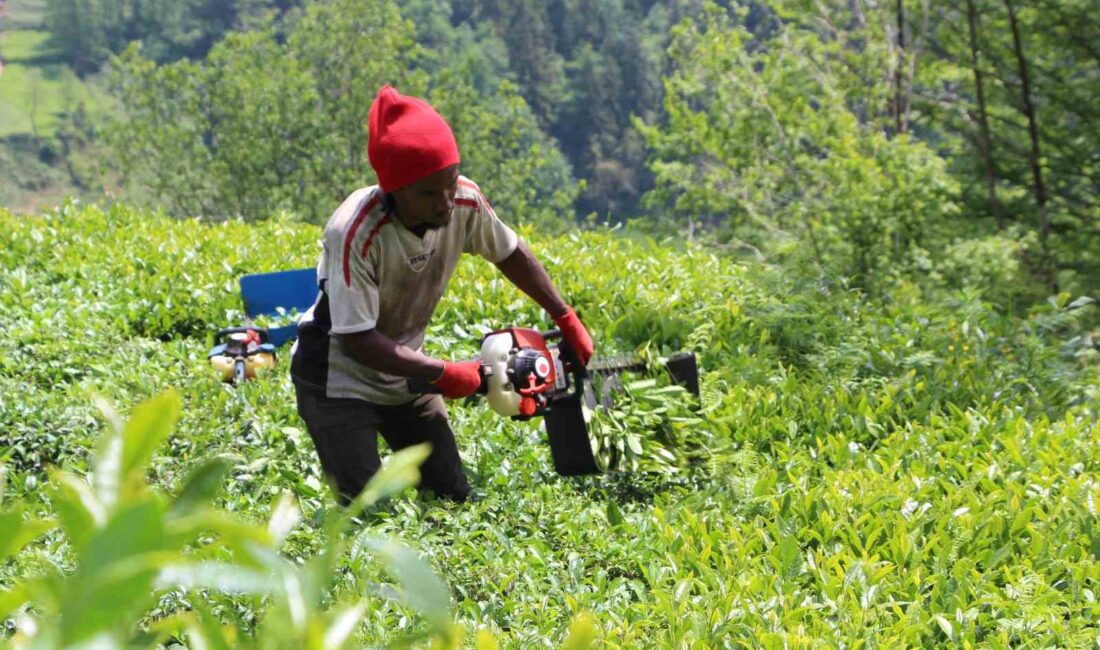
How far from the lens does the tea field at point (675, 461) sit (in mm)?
3895

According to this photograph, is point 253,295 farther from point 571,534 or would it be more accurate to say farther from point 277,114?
point 277,114

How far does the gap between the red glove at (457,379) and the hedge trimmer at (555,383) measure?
0.08 metres

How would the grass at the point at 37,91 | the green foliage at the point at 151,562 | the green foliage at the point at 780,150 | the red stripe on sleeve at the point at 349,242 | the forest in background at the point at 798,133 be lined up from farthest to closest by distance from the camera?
the grass at the point at 37,91
the green foliage at the point at 780,150
the forest in background at the point at 798,133
the red stripe on sleeve at the point at 349,242
the green foliage at the point at 151,562

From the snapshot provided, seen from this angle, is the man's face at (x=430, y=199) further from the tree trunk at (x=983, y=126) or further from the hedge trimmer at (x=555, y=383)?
the tree trunk at (x=983, y=126)

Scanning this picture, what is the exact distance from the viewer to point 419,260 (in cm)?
427

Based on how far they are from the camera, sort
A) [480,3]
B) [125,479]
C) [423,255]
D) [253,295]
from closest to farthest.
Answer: [125,479], [423,255], [253,295], [480,3]

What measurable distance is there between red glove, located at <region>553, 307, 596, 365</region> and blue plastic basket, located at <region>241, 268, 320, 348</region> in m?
3.11

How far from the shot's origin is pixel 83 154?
106m

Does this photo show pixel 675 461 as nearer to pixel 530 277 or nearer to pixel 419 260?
pixel 530 277

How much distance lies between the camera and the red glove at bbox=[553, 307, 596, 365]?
475cm

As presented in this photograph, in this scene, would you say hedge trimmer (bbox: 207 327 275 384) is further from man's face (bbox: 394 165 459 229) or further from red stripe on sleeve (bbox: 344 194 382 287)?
man's face (bbox: 394 165 459 229)

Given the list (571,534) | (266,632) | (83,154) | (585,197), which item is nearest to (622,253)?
(571,534)

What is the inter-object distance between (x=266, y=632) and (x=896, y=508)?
4.32m

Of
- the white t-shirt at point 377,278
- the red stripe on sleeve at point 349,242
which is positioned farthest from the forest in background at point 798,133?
the red stripe on sleeve at point 349,242
